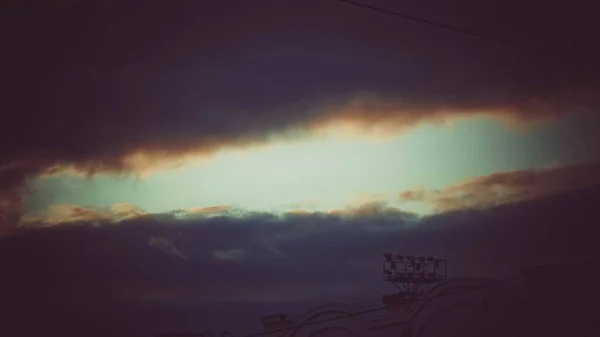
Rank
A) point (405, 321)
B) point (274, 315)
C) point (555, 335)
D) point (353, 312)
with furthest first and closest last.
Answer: point (274, 315) → point (353, 312) → point (405, 321) → point (555, 335)

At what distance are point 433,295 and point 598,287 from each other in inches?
126

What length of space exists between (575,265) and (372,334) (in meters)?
4.43

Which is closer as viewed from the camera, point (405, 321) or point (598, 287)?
point (598, 287)

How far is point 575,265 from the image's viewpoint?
50.4 ft

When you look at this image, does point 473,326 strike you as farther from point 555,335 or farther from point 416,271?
point 416,271

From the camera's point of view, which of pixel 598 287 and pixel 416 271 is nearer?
pixel 598 287

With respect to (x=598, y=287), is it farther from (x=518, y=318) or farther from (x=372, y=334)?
(x=372, y=334)

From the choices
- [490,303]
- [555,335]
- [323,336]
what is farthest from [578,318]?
[323,336]

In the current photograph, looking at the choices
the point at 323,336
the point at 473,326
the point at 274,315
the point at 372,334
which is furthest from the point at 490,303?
the point at 274,315

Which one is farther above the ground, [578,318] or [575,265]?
[575,265]

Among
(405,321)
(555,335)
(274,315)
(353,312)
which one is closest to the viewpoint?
(555,335)

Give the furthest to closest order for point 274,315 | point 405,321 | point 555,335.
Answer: point 274,315 → point 405,321 → point 555,335

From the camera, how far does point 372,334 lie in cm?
1677

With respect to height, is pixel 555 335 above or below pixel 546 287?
below
